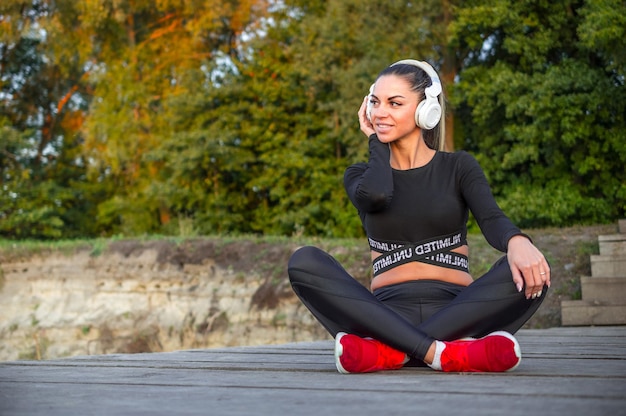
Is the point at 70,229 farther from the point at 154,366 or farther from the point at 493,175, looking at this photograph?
the point at 154,366

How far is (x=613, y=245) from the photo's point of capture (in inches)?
326

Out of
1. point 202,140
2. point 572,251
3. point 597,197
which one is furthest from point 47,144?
point 572,251

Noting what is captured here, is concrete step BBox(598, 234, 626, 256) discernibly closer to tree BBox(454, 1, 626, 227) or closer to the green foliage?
the green foliage

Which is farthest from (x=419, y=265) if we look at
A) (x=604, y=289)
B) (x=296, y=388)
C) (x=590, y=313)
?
(x=604, y=289)

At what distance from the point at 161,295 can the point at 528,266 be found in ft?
36.8

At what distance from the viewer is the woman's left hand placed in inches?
109

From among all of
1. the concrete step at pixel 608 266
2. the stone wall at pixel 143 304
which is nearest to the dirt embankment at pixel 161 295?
the stone wall at pixel 143 304

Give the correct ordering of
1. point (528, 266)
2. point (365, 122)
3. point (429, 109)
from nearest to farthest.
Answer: point (528, 266), point (429, 109), point (365, 122)

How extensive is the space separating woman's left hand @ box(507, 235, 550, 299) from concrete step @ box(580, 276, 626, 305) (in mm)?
5162

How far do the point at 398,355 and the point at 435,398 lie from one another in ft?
2.91

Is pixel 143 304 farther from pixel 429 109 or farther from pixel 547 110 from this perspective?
pixel 429 109

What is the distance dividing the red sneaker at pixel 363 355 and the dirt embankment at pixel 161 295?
685 cm

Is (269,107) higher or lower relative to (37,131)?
lower

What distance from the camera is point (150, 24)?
935 inches
